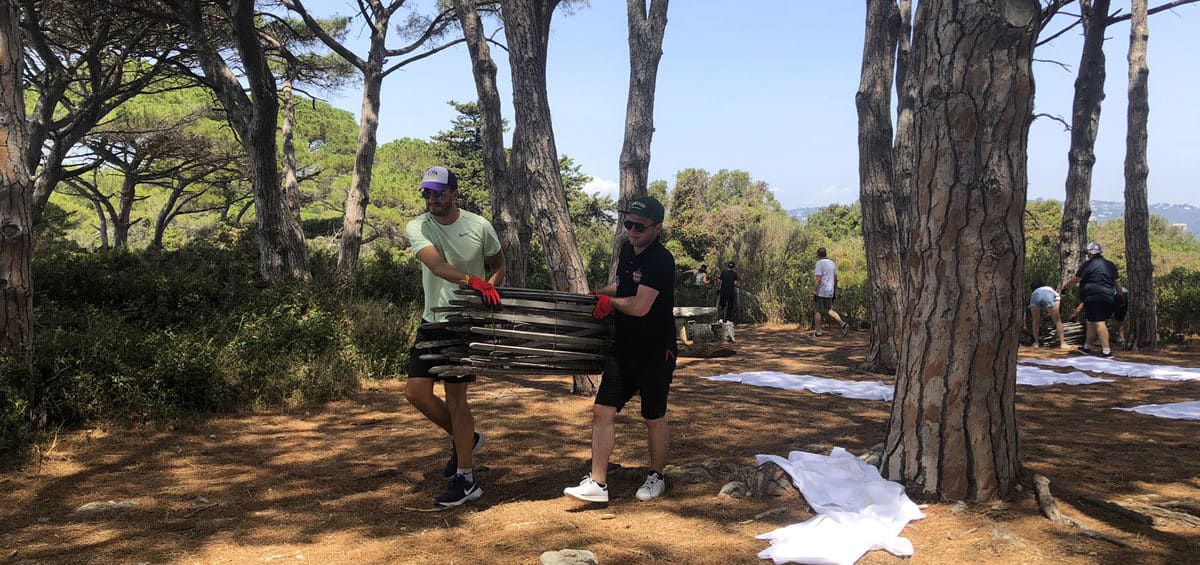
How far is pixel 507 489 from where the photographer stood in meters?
4.19

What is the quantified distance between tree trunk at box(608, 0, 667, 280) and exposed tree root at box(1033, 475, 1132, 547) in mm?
5463

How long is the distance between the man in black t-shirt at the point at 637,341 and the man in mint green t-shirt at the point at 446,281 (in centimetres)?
64

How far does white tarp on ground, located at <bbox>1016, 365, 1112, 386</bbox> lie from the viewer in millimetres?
7816

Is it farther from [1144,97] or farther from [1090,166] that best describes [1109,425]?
[1144,97]

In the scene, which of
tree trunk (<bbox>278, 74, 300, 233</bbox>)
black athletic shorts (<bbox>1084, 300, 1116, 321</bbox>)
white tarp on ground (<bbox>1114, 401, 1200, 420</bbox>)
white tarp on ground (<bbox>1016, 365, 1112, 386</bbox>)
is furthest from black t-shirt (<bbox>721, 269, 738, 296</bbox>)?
white tarp on ground (<bbox>1114, 401, 1200, 420</bbox>)

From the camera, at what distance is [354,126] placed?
4378 centimetres

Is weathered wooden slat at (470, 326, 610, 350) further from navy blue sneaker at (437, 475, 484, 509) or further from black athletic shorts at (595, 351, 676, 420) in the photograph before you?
navy blue sneaker at (437, 475, 484, 509)

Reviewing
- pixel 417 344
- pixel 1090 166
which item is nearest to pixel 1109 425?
pixel 417 344

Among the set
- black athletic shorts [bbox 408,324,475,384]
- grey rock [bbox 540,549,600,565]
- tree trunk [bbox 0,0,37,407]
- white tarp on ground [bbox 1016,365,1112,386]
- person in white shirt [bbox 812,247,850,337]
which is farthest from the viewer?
person in white shirt [bbox 812,247,850,337]

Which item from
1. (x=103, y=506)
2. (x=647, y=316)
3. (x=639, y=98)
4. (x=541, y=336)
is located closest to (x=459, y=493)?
(x=541, y=336)

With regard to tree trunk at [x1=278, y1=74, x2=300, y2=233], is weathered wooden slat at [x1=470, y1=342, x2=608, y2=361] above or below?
below

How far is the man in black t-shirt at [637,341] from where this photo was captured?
3.65m

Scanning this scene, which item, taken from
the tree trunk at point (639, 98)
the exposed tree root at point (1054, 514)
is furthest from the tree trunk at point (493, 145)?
Result: the exposed tree root at point (1054, 514)

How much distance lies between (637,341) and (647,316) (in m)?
0.14
